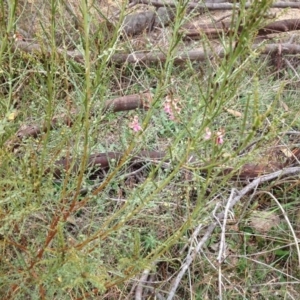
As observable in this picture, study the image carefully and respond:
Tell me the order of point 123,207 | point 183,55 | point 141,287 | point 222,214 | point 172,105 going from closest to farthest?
point 172,105
point 123,207
point 141,287
point 222,214
point 183,55

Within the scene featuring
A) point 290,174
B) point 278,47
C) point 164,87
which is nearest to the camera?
point 164,87

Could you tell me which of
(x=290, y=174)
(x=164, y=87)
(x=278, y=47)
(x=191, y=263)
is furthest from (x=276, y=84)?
(x=164, y=87)

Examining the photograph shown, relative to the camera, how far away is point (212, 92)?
130 cm

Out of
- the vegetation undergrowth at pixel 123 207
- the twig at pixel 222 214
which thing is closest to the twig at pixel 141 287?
the vegetation undergrowth at pixel 123 207

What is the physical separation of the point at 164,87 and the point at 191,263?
1.32m

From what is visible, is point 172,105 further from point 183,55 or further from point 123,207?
point 183,55

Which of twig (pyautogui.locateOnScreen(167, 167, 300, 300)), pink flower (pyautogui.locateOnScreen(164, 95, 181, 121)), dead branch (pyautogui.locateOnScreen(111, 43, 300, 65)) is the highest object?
pink flower (pyautogui.locateOnScreen(164, 95, 181, 121))

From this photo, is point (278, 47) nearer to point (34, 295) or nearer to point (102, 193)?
point (102, 193)

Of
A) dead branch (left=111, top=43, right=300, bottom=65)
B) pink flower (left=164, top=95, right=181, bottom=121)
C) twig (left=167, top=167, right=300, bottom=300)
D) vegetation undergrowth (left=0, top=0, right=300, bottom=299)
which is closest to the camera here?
pink flower (left=164, top=95, right=181, bottom=121)

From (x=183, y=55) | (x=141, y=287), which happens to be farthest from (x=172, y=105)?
(x=183, y=55)

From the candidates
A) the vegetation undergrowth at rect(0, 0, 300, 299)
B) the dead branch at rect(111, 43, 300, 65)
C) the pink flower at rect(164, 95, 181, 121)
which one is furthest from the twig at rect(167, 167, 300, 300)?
the dead branch at rect(111, 43, 300, 65)

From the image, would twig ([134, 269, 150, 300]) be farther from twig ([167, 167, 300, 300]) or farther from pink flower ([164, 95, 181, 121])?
pink flower ([164, 95, 181, 121])

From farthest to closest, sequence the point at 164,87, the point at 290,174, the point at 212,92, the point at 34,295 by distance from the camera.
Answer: the point at 290,174 → the point at 34,295 → the point at 164,87 → the point at 212,92

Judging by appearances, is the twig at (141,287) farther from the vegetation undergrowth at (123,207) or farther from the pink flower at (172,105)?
the pink flower at (172,105)
